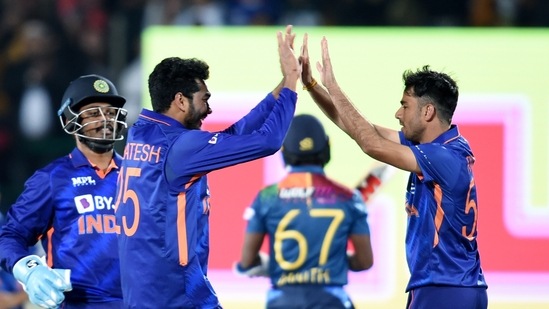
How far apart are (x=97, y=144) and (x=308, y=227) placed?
4.65ft

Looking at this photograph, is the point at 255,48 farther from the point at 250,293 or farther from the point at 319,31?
the point at 250,293

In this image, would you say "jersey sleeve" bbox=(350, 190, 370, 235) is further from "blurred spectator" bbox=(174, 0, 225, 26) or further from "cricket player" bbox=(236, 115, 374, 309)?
"blurred spectator" bbox=(174, 0, 225, 26)

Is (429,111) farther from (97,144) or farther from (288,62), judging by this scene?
(97,144)

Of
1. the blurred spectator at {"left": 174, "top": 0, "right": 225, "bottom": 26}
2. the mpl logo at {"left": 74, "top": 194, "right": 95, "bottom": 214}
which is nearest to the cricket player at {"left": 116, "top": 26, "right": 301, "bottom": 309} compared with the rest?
the mpl logo at {"left": 74, "top": 194, "right": 95, "bottom": 214}

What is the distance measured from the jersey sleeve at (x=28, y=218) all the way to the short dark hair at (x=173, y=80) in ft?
3.04

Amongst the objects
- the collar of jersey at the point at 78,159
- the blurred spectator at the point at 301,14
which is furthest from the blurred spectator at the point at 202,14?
the collar of jersey at the point at 78,159

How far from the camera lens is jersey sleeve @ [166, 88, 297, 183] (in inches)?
219

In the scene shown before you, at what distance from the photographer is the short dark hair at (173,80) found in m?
5.75

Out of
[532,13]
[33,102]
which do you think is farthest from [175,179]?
[532,13]

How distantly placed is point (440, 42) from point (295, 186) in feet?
10.2

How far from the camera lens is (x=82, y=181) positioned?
6.39 metres

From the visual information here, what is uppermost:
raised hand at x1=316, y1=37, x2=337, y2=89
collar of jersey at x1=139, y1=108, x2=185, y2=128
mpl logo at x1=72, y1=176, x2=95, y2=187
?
raised hand at x1=316, y1=37, x2=337, y2=89

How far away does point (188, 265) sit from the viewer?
5.61 metres

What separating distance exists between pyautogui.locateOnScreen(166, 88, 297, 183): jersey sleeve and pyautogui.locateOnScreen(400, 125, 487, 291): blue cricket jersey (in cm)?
77
